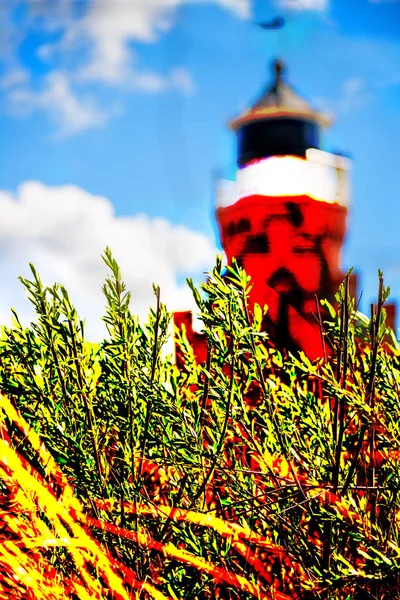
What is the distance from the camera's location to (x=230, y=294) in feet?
7.13

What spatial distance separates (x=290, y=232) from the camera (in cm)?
734

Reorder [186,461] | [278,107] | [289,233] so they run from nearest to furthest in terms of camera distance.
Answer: [186,461] → [289,233] → [278,107]

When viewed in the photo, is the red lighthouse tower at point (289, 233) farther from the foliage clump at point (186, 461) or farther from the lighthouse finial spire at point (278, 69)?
the foliage clump at point (186, 461)

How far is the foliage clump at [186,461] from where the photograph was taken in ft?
6.91

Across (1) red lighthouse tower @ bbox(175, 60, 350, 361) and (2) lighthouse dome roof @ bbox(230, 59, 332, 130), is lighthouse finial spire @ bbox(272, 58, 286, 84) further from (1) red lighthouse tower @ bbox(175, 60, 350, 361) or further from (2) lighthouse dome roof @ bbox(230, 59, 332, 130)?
(1) red lighthouse tower @ bbox(175, 60, 350, 361)

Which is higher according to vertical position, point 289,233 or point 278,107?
point 278,107

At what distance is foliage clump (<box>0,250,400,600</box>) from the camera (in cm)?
211

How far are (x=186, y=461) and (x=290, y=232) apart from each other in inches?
212

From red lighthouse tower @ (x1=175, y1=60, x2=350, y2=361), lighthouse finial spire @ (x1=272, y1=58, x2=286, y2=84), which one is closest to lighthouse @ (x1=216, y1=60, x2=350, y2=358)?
red lighthouse tower @ (x1=175, y1=60, x2=350, y2=361)

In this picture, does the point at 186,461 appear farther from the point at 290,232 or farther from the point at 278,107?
the point at 278,107

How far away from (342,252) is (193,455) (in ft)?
18.4

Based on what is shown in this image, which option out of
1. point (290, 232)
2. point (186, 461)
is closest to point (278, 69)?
point (290, 232)

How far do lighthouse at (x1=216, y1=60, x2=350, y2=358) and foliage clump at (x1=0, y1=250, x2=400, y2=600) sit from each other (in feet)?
14.6

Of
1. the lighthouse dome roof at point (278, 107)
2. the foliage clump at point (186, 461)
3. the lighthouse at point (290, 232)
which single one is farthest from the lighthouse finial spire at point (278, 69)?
the foliage clump at point (186, 461)
